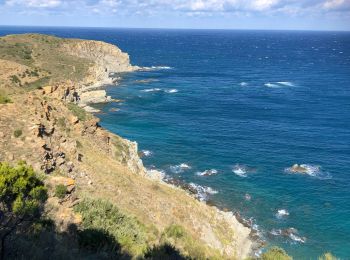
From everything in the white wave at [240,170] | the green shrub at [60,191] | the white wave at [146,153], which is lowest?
the white wave at [240,170]

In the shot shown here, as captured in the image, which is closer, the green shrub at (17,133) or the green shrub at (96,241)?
the green shrub at (96,241)

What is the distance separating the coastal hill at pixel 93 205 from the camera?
19.5 meters

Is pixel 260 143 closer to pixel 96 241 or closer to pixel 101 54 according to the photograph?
pixel 96 241

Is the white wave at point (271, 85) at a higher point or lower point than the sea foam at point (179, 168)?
higher

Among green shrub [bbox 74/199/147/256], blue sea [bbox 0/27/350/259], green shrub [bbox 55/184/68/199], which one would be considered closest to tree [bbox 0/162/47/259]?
green shrub [bbox 74/199/147/256]

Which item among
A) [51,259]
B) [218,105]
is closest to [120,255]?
[51,259]

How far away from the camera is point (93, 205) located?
80.6 feet

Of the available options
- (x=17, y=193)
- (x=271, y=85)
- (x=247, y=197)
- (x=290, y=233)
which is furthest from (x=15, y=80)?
(x=271, y=85)

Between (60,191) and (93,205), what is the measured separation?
228 centimetres

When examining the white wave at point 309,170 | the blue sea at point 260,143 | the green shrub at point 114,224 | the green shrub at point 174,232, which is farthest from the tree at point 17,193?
the white wave at point 309,170

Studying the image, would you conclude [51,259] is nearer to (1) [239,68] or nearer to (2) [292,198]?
(2) [292,198]

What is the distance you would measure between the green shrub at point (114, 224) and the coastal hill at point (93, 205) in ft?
0.18

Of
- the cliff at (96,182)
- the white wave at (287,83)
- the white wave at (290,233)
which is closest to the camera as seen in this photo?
the cliff at (96,182)

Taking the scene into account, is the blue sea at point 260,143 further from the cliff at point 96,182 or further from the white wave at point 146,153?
the cliff at point 96,182
